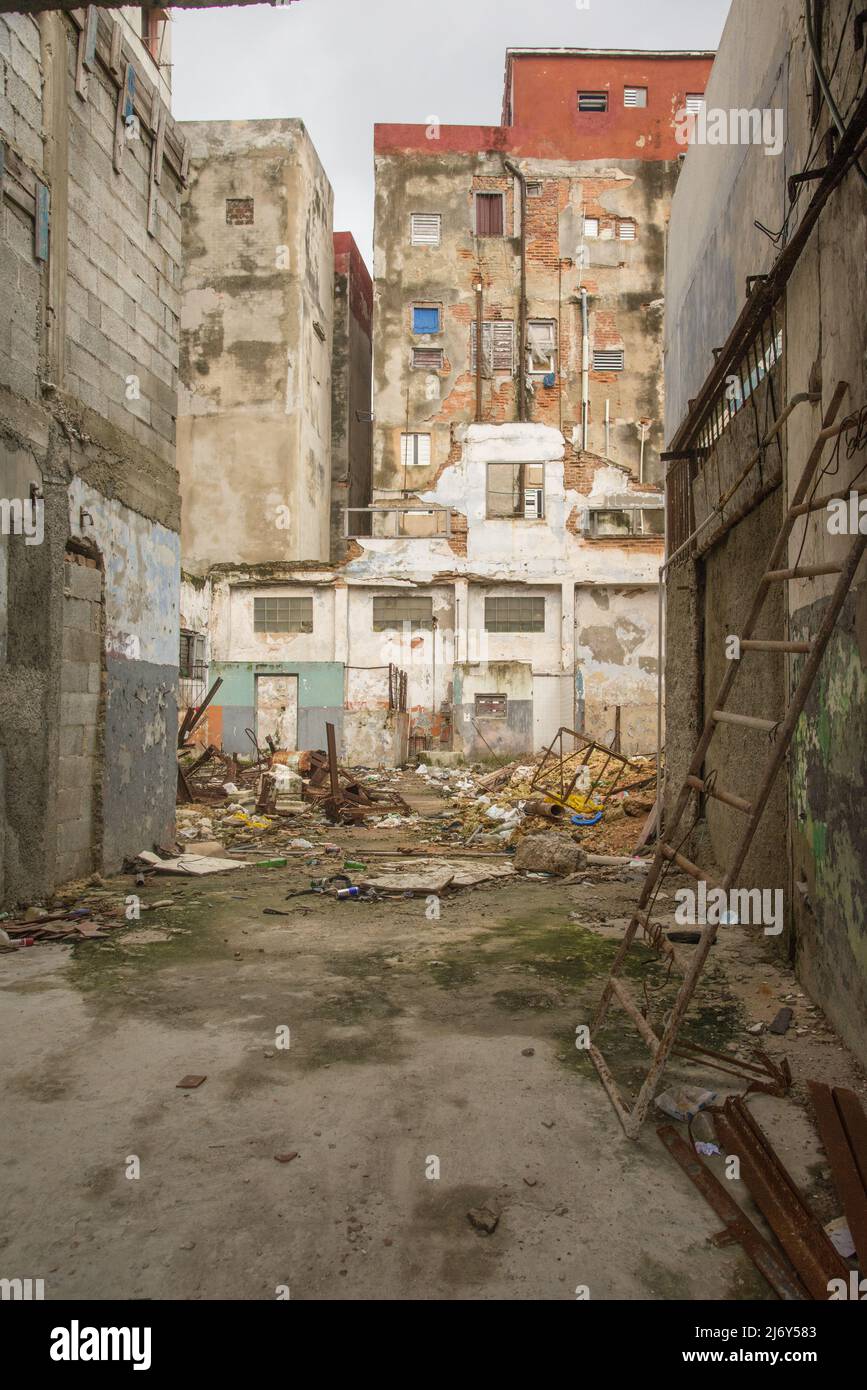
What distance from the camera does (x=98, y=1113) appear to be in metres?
3.57

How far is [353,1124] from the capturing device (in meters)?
3.47

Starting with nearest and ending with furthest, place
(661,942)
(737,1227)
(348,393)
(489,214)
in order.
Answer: (737,1227)
(661,942)
(489,214)
(348,393)

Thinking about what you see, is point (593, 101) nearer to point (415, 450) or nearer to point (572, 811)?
point (415, 450)

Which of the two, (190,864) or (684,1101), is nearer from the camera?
(684,1101)

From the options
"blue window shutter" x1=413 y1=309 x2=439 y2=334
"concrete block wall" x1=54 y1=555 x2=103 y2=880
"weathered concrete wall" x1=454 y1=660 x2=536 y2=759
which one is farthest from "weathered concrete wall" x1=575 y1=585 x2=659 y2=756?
"concrete block wall" x1=54 y1=555 x2=103 y2=880

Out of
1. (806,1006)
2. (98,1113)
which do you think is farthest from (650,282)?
(98,1113)

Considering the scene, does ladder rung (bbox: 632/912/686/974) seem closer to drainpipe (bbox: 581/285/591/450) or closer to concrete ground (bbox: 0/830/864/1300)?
concrete ground (bbox: 0/830/864/1300)

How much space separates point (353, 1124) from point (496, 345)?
27.6 metres

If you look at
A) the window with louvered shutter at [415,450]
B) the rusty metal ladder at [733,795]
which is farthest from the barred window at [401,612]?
the rusty metal ladder at [733,795]

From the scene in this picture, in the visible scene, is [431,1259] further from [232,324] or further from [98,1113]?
[232,324]

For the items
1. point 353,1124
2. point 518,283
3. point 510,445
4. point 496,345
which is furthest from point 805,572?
point 518,283

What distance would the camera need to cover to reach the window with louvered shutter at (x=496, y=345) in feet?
91.0

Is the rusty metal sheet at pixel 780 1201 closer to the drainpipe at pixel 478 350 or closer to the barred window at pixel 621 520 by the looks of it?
the barred window at pixel 621 520

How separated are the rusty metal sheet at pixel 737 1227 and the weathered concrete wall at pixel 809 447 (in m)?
1.23
